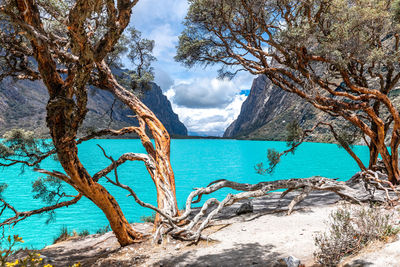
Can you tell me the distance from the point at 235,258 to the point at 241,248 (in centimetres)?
47

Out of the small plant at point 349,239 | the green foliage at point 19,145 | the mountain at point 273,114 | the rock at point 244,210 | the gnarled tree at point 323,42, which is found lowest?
the rock at point 244,210

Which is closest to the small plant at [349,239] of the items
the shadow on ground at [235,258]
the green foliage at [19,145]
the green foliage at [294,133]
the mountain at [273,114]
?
the shadow on ground at [235,258]

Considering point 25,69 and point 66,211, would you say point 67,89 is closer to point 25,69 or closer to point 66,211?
point 25,69

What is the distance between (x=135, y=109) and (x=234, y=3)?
4621mm

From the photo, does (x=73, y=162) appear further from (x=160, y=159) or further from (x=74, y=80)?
(x=160, y=159)

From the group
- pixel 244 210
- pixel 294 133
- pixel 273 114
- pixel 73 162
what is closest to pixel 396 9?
pixel 294 133

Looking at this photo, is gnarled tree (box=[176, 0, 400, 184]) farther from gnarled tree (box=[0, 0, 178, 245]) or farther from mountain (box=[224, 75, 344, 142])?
mountain (box=[224, 75, 344, 142])

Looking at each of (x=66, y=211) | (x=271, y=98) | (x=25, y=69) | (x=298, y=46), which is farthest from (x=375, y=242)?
(x=271, y=98)

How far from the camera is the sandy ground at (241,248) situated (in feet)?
12.9

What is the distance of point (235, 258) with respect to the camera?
4285 mm

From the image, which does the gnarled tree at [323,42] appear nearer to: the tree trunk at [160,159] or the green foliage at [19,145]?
the tree trunk at [160,159]


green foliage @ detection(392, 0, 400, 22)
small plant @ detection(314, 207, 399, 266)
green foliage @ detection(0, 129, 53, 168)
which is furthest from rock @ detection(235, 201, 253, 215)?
green foliage @ detection(392, 0, 400, 22)

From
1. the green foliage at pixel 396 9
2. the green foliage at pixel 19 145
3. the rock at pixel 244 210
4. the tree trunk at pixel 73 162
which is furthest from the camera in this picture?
the green foliage at pixel 396 9

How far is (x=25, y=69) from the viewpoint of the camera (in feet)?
23.1
